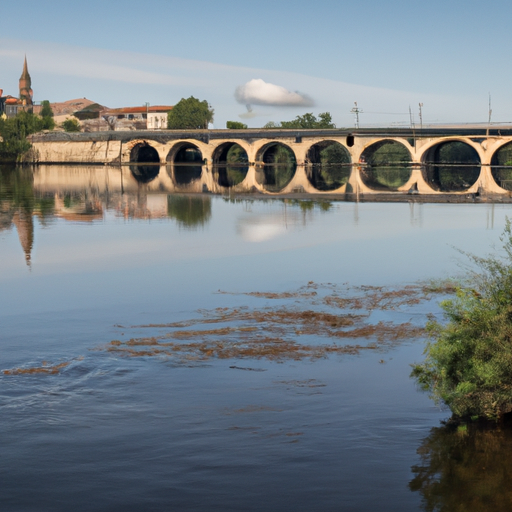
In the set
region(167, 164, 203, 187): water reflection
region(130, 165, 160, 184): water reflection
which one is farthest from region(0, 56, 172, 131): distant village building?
region(167, 164, 203, 187): water reflection

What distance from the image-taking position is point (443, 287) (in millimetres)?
12328

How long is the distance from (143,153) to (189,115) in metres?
27.6

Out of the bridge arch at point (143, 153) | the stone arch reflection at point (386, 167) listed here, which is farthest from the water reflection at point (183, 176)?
the bridge arch at point (143, 153)

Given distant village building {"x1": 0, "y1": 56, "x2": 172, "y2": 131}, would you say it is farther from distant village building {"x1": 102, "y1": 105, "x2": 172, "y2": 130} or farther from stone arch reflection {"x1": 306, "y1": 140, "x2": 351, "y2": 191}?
stone arch reflection {"x1": 306, "y1": 140, "x2": 351, "y2": 191}

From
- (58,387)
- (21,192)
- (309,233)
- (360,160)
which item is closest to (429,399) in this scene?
(58,387)

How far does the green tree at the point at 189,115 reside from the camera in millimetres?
107250

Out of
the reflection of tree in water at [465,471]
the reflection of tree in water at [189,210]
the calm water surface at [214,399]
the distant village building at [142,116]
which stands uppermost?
the distant village building at [142,116]

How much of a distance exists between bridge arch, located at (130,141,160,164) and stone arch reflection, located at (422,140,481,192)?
92.3ft

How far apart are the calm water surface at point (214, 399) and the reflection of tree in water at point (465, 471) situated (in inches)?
0.6

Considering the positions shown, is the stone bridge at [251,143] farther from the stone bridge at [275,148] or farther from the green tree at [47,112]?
the green tree at [47,112]

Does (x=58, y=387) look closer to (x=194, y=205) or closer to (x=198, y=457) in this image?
(x=198, y=457)

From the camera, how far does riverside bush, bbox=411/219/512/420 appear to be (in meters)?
6.37

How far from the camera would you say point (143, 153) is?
8175 centimetres

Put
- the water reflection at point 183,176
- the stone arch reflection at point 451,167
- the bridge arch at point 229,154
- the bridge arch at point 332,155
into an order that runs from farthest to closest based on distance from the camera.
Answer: the bridge arch at point 332,155
the bridge arch at point 229,154
the water reflection at point 183,176
the stone arch reflection at point 451,167
